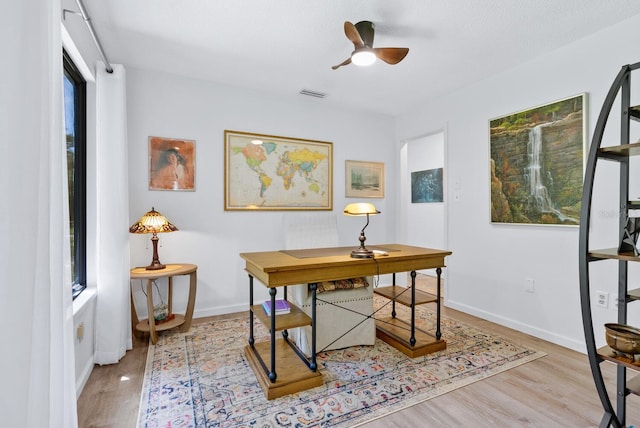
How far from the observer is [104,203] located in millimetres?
2498

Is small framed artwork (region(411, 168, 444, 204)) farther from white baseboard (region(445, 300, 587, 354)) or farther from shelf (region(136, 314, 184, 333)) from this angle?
shelf (region(136, 314, 184, 333))

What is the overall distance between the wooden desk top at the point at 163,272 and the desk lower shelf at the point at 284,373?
0.93 metres

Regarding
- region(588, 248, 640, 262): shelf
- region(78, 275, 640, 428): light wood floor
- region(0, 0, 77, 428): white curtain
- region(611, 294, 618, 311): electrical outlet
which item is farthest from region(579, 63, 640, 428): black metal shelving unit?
region(0, 0, 77, 428): white curtain

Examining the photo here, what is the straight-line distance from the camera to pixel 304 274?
217cm

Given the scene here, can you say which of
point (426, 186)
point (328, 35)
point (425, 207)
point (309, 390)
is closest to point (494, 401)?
point (309, 390)

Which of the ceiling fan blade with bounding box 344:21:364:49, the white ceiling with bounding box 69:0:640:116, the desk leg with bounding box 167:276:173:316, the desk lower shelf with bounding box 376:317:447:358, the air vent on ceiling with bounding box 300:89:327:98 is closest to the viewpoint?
the ceiling fan blade with bounding box 344:21:364:49

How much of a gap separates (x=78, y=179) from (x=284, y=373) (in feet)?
6.98

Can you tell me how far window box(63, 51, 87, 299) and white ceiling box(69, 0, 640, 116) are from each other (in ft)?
1.84

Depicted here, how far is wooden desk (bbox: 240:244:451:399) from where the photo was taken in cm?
204

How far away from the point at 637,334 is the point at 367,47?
221cm

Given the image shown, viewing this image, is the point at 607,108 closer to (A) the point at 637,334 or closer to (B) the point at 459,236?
(A) the point at 637,334

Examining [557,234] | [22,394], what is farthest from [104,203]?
[557,234]

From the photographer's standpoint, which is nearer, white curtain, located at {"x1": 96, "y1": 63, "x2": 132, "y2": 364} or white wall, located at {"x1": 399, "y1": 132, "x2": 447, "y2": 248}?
white curtain, located at {"x1": 96, "y1": 63, "x2": 132, "y2": 364}

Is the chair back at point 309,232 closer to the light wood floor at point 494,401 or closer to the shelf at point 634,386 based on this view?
the light wood floor at point 494,401
